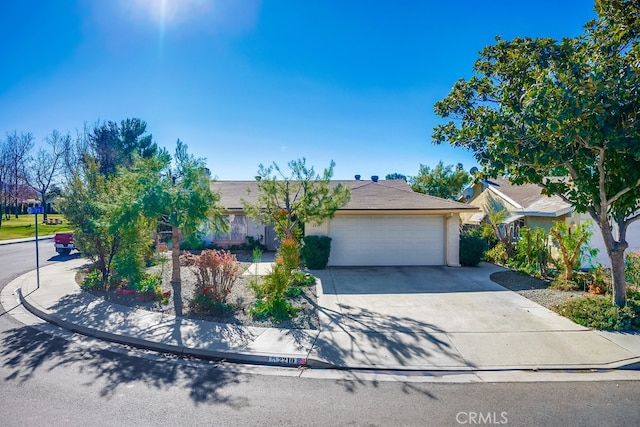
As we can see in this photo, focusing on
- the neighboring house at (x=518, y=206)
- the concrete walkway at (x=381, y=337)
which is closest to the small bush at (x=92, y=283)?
the concrete walkway at (x=381, y=337)

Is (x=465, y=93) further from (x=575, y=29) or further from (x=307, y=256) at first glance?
(x=307, y=256)

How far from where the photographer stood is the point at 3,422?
13.4ft

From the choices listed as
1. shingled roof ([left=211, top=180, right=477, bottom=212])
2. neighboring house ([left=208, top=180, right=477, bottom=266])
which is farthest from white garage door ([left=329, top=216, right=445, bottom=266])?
shingled roof ([left=211, top=180, right=477, bottom=212])

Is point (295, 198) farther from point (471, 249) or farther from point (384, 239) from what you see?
point (471, 249)

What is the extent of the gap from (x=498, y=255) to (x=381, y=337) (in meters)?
10.8

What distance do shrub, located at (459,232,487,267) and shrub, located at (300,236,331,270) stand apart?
18.4ft

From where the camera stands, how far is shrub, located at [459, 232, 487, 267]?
14.1 meters

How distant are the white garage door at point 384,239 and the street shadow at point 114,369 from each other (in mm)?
9034

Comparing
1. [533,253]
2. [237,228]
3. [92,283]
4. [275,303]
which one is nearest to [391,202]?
[533,253]

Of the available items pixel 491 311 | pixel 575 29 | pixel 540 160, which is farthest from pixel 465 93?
pixel 491 311

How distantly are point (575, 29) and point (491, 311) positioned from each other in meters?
7.54

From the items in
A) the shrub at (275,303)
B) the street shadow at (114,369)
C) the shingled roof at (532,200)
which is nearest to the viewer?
the street shadow at (114,369)

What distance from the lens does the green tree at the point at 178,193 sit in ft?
28.9

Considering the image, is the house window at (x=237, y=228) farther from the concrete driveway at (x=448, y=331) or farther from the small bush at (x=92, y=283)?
the concrete driveway at (x=448, y=331)
